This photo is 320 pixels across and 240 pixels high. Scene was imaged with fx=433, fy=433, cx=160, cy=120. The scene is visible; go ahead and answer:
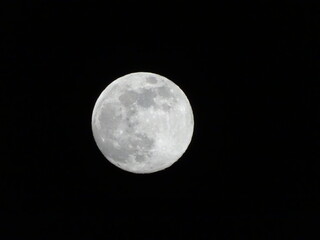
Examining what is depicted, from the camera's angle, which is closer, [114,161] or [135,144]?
[135,144]

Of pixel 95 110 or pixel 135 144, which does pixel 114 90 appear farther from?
pixel 135 144

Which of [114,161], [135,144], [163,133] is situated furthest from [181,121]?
[114,161]

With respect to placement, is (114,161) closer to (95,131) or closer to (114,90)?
(95,131)

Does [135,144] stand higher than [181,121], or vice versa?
[181,121]

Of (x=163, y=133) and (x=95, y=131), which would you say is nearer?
(x=163, y=133)

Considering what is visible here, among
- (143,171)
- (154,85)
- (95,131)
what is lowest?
(143,171)

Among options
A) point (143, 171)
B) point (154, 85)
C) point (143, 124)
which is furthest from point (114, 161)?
point (154, 85)
